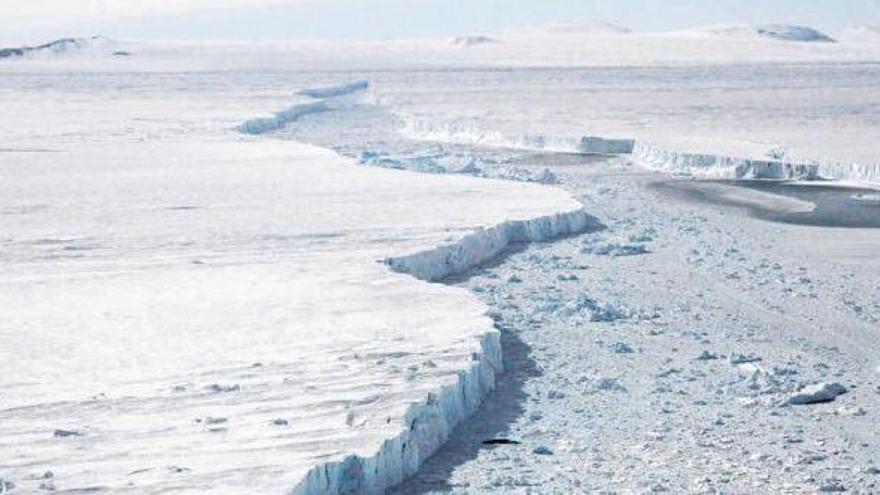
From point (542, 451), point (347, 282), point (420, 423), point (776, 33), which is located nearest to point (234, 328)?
point (347, 282)

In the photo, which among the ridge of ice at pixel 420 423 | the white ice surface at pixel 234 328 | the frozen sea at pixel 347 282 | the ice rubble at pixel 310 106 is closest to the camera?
the ridge of ice at pixel 420 423

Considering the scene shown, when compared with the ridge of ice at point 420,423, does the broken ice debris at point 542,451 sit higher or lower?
lower

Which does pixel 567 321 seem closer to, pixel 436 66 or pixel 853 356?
pixel 853 356

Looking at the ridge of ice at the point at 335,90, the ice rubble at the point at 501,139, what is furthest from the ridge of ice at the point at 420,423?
the ridge of ice at the point at 335,90

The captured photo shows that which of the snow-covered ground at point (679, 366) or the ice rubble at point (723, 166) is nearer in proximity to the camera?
the snow-covered ground at point (679, 366)

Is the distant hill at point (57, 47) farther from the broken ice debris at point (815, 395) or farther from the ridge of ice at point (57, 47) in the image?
the broken ice debris at point (815, 395)

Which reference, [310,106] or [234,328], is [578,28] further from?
[234,328]

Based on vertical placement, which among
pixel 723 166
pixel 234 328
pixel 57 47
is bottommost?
pixel 57 47

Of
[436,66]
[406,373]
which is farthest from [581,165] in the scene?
[436,66]
